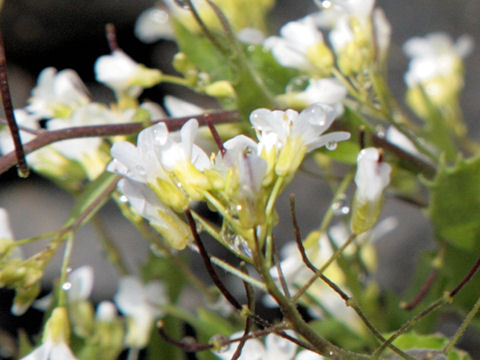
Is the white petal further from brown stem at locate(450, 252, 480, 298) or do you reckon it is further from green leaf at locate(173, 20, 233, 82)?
green leaf at locate(173, 20, 233, 82)

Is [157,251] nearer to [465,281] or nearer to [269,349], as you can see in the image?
[269,349]

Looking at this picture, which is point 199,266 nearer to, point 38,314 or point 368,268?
point 38,314

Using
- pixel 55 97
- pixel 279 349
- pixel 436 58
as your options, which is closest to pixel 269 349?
pixel 279 349

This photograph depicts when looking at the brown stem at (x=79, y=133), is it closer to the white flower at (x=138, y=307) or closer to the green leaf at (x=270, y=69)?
the green leaf at (x=270, y=69)

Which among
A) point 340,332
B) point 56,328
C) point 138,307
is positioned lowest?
point 340,332

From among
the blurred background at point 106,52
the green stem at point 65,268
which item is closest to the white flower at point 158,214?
the green stem at point 65,268

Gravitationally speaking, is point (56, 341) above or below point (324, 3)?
below

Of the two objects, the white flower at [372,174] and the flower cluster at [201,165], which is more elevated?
the flower cluster at [201,165]
